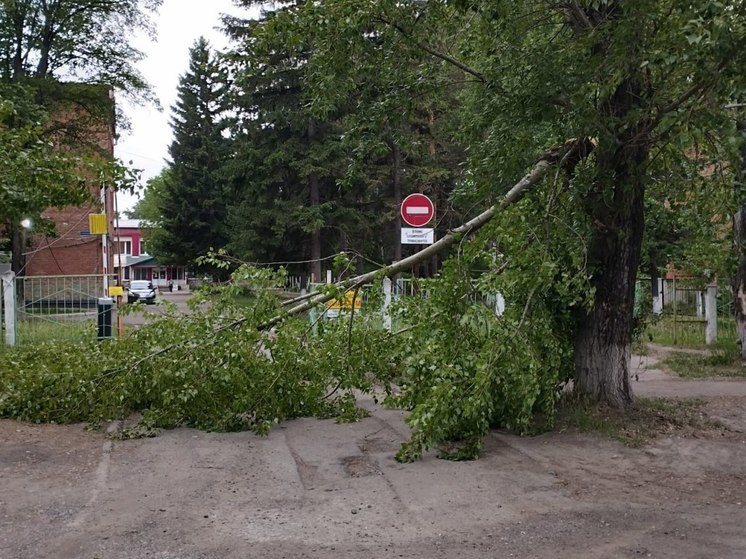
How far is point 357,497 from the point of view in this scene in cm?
545

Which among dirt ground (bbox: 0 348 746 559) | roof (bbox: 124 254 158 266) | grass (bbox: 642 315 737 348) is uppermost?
roof (bbox: 124 254 158 266)

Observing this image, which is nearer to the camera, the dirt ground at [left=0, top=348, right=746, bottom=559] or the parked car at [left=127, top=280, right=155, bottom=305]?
the dirt ground at [left=0, top=348, right=746, bottom=559]

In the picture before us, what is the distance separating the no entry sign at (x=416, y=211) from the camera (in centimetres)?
1083

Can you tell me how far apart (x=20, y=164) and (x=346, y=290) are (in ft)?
12.2

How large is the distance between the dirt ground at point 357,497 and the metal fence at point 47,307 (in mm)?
6141

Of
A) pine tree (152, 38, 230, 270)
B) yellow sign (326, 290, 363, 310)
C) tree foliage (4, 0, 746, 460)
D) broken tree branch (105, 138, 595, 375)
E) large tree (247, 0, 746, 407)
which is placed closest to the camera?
large tree (247, 0, 746, 407)

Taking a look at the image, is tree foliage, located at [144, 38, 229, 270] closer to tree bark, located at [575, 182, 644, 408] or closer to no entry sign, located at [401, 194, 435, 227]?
no entry sign, located at [401, 194, 435, 227]

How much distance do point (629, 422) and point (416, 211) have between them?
4819mm

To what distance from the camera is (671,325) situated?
1759 cm

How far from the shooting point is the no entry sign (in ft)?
35.5

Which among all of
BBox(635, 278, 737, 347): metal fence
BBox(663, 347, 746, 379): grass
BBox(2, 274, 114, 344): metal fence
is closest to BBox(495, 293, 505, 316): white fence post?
BBox(663, 347, 746, 379): grass

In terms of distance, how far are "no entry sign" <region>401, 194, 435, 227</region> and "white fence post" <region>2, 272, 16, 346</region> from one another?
25.5 ft

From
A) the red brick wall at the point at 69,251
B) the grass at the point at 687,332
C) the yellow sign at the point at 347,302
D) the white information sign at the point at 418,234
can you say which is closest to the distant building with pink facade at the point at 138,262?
the red brick wall at the point at 69,251

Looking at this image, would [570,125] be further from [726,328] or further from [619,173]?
[726,328]
